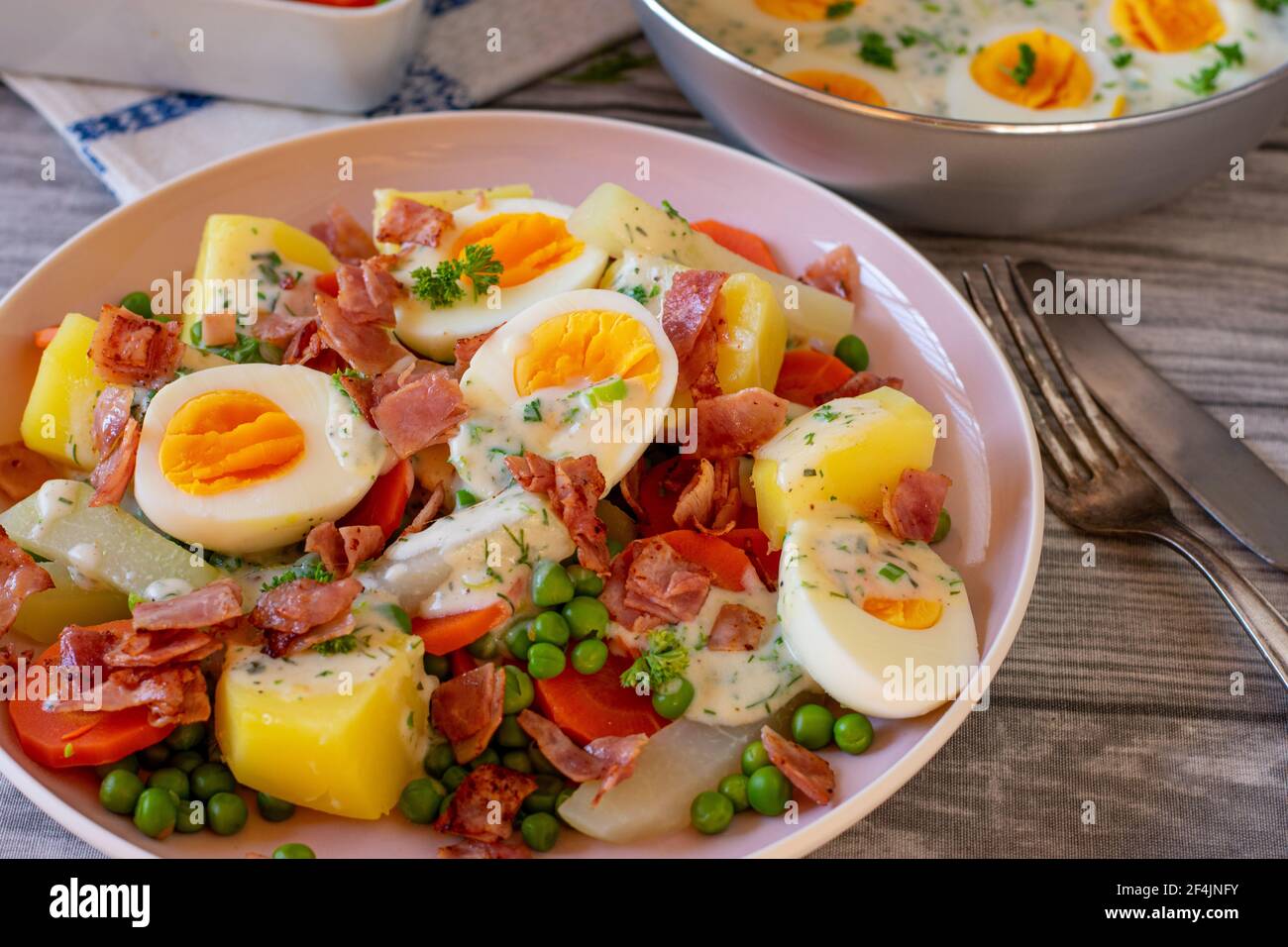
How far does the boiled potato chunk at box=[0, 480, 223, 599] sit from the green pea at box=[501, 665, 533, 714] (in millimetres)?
808

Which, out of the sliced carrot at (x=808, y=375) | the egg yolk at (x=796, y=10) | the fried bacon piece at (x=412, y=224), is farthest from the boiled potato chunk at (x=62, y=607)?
the egg yolk at (x=796, y=10)

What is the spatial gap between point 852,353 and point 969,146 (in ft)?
2.64

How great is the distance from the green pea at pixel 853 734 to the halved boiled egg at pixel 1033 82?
8.56 feet

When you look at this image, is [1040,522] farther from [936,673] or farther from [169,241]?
[169,241]

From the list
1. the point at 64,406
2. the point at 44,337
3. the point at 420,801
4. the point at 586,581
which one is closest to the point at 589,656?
the point at 586,581

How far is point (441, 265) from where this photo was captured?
3.43 m

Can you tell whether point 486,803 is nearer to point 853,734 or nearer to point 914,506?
point 853,734

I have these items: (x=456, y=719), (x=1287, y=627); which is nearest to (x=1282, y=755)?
(x=1287, y=627)

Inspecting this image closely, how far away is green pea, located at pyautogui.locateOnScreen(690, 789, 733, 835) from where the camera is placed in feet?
8.77

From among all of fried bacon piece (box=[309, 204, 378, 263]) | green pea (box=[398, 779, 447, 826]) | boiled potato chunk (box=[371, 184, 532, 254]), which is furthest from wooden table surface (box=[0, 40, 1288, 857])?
boiled potato chunk (box=[371, 184, 532, 254])

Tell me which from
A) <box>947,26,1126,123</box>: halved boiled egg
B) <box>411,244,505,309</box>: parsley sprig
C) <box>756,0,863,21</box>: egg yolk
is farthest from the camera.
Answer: <box>756,0,863,21</box>: egg yolk

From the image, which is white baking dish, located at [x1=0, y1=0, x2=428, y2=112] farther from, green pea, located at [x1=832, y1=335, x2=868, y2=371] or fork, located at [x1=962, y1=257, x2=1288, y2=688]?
fork, located at [x1=962, y1=257, x2=1288, y2=688]
